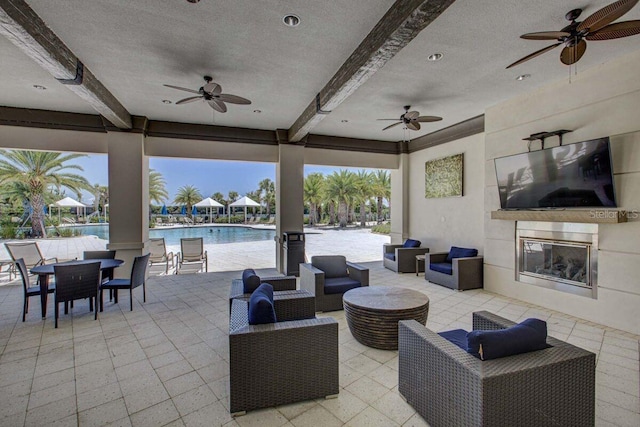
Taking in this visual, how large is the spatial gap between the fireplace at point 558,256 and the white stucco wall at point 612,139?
0.10 meters

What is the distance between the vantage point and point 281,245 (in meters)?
7.12

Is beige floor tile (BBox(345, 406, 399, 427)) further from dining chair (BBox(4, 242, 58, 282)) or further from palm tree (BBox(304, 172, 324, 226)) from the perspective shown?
palm tree (BBox(304, 172, 324, 226))

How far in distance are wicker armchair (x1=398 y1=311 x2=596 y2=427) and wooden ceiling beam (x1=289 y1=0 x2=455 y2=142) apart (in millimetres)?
2555

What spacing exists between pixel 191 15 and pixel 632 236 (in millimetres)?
5503

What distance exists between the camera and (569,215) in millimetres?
3945

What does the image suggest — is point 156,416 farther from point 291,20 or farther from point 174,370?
point 291,20

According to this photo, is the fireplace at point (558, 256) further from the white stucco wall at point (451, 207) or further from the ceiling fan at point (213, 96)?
the ceiling fan at point (213, 96)

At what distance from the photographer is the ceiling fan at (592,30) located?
2.18 m

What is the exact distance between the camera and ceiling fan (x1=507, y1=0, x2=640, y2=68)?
85.8 inches

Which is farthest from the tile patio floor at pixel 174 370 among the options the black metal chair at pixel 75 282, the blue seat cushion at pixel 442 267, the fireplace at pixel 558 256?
the blue seat cushion at pixel 442 267

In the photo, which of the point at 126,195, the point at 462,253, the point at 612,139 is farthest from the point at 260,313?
the point at 126,195

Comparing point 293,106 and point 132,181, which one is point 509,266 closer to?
point 293,106

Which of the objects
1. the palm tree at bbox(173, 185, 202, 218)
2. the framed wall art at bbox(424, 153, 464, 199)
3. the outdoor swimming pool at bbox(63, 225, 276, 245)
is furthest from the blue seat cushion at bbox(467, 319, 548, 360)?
the palm tree at bbox(173, 185, 202, 218)

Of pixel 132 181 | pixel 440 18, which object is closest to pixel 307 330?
pixel 440 18
